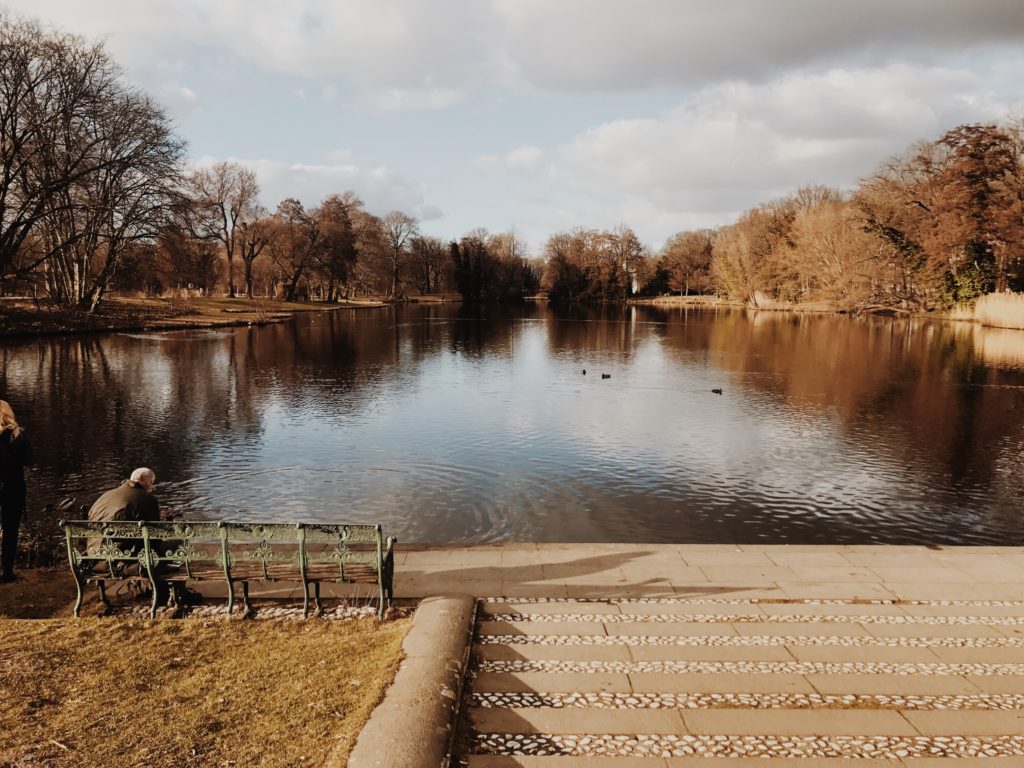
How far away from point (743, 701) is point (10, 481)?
956 centimetres

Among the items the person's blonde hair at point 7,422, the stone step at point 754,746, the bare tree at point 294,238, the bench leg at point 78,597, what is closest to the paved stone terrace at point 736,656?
the stone step at point 754,746

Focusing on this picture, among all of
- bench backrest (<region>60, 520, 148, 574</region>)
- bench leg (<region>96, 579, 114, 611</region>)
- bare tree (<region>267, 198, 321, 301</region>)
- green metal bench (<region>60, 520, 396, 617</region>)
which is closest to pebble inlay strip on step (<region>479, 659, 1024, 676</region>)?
green metal bench (<region>60, 520, 396, 617</region>)

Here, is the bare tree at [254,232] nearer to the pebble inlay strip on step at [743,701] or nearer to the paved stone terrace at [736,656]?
the paved stone terrace at [736,656]

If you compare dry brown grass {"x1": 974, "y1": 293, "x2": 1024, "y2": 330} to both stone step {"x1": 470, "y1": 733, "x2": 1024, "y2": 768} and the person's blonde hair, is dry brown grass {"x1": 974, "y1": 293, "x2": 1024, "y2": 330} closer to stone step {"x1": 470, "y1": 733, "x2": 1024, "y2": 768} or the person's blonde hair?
stone step {"x1": 470, "y1": 733, "x2": 1024, "y2": 768}

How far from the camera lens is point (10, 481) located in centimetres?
927

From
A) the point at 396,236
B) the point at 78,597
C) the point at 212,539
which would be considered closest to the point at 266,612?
the point at 212,539

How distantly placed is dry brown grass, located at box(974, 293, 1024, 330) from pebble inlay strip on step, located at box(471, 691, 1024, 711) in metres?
66.8

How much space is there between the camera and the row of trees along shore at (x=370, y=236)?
4222 centimetres

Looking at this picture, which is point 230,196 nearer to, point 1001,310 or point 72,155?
point 72,155

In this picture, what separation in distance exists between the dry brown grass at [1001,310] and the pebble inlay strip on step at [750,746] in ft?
222

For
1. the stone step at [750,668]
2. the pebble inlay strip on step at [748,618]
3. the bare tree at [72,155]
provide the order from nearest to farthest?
the stone step at [750,668]
the pebble inlay strip on step at [748,618]
the bare tree at [72,155]

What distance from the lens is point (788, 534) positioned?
13766mm

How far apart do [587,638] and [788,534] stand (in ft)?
27.2

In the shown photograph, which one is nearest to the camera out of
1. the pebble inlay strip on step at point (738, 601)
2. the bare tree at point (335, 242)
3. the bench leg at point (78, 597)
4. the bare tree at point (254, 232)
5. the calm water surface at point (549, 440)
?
the bench leg at point (78, 597)
